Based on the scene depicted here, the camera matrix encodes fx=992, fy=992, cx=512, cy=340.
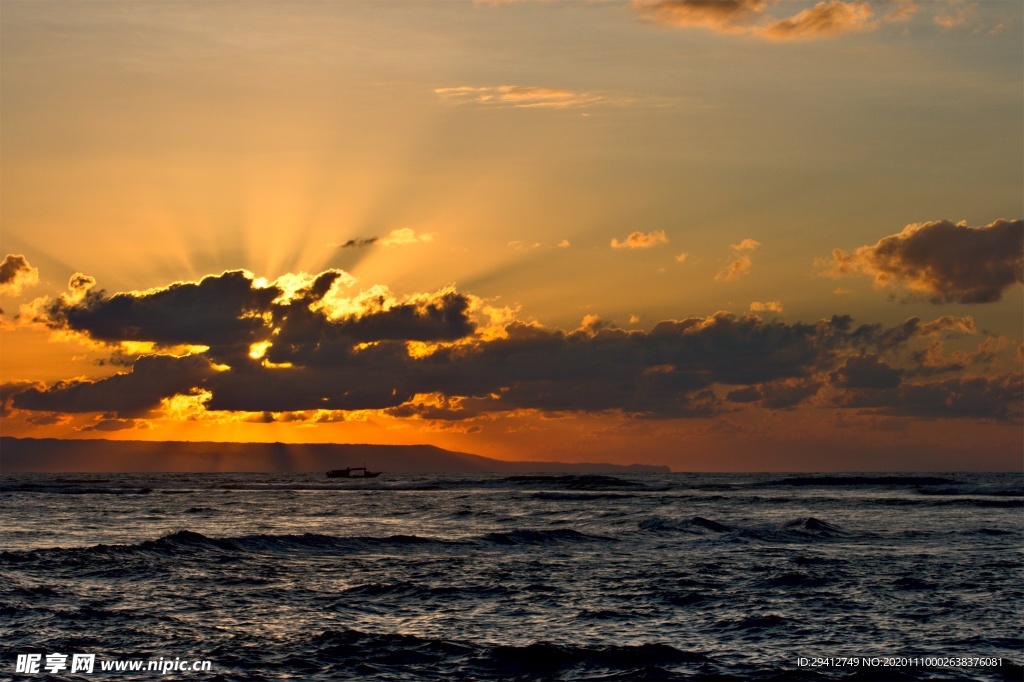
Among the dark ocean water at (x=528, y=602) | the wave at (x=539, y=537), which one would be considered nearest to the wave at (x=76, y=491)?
the dark ocean water at (x=528, y=602)

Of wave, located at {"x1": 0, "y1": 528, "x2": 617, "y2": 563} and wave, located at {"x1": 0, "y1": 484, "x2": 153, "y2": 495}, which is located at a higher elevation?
wave, located at {"x1": 0, "y1": 528, "x2": 617, "y2": 563}

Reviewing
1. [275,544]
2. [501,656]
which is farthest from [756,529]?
[501,656]

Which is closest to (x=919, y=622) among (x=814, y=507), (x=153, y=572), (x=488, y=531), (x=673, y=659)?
(x=673, y=659)

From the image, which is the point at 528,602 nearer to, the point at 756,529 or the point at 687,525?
the point at 756,529

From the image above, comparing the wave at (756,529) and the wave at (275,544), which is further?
the wave at (756,529)

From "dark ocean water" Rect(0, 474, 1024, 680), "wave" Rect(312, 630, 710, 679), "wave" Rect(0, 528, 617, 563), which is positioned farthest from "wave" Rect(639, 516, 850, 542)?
"wave" Rect(312, 630, 710, 679)

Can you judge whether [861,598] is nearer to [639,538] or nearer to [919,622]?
[919,622]

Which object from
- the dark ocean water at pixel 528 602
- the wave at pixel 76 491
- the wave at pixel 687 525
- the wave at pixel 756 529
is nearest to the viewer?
the dark ocean water at pixel 528 602

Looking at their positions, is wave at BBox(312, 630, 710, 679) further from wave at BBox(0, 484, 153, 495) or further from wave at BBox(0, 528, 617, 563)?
wave at BBox(0, 484, 153, 495)

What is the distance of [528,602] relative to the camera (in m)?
32.4

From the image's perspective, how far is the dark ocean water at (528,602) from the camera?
79.1ft

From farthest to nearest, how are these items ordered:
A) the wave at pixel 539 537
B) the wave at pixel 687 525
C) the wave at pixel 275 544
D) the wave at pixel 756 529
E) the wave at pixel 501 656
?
1. the wave at pixel 687 525
2. the wave at pixel 756 529
3. the wave at pixel 539 537
4. the wave at pixel 275 544
5. the wave at pixel 501 656

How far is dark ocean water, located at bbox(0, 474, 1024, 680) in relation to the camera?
2411cm

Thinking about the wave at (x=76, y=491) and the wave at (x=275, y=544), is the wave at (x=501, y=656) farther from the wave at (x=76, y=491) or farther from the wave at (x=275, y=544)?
the wave at (x=76, y=491)
